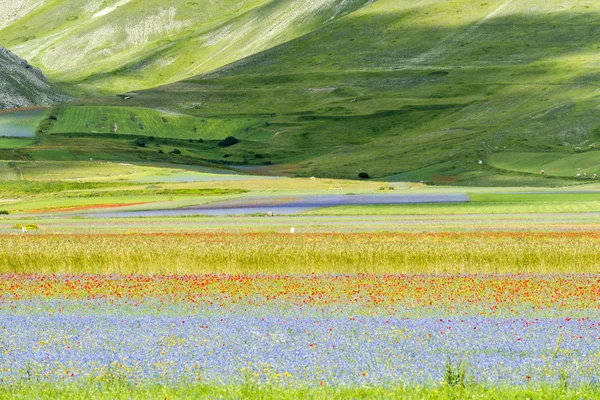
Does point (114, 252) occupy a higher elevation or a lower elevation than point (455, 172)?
lower

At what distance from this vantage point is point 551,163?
15200cm

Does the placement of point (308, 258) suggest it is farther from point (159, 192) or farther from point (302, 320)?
point (159, 192)

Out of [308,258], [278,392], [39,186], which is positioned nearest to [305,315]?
[278,392]

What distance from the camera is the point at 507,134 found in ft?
633

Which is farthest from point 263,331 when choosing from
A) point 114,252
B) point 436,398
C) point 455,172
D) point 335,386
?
point 455,172

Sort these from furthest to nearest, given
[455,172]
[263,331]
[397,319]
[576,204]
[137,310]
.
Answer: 1. [455,172]
2. [576,204]
3. [137,310]
4. [397,319]
5. [263,331]

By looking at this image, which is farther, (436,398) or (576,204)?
(576,204)

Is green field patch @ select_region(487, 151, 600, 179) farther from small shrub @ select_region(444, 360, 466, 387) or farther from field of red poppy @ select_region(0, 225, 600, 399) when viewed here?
small shrub @ select_region(444, 360, 466, 387)

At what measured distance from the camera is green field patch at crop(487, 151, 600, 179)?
14188 cm

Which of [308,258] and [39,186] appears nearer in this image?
[308,258]

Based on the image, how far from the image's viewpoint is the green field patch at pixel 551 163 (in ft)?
465

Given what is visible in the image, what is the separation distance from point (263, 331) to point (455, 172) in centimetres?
13577

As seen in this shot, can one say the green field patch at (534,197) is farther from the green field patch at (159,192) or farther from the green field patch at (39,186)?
the green field patch at (39,186)

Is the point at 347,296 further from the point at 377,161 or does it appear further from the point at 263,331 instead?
the point at 377,161
